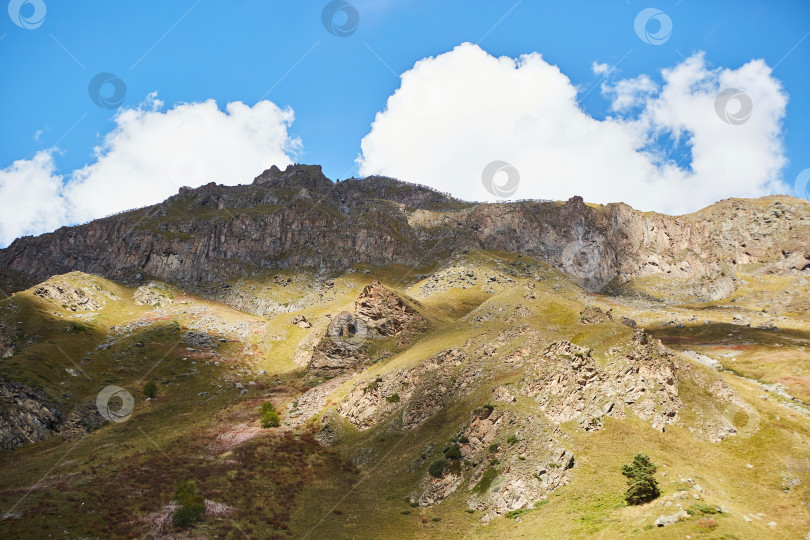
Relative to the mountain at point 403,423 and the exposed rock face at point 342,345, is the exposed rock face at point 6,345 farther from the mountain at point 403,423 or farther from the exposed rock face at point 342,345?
the exposed rock face at point 342,345

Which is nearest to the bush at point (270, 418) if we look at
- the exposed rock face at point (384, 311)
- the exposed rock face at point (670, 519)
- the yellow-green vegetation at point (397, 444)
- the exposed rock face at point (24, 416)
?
the yellow-green vegetation at point (397, 444)

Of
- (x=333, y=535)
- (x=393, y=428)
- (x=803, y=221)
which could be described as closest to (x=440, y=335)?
(x=393, y=428)

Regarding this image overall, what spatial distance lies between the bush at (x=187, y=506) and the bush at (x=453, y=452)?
22.3 m

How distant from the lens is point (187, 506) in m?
34.5

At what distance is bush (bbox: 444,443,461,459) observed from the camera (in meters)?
38.2

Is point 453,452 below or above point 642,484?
above

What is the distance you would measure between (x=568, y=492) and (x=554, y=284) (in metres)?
147

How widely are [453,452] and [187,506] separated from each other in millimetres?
23736

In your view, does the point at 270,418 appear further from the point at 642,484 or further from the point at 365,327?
the point at 642,484

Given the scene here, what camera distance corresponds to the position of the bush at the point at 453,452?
3822cm

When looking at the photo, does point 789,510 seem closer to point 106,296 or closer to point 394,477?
point 394,477

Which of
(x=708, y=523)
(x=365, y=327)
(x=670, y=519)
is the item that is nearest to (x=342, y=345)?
(x=365, y=327)

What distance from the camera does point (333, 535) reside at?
111 ft

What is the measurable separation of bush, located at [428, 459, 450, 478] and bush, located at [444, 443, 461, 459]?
1.91 feet
